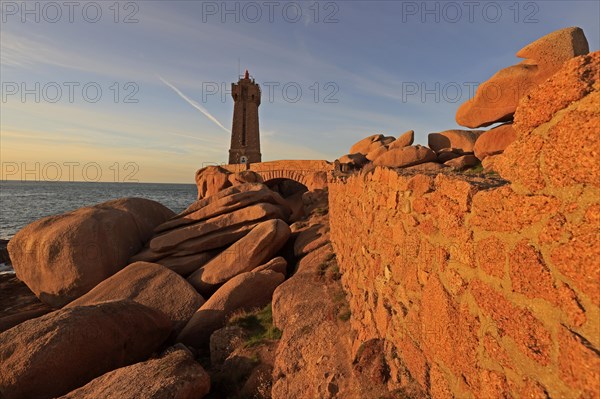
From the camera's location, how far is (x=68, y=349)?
717 centimetres

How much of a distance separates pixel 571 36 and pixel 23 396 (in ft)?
39.9

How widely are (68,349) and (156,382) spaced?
3090 mm

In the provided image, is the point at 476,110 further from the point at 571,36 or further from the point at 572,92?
the point at 572,92

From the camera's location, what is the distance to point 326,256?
1042 centimetres

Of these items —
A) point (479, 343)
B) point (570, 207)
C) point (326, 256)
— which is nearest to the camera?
point (570, 207)

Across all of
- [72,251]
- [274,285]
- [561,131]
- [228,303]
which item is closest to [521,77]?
[561,131]

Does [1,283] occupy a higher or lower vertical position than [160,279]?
lower

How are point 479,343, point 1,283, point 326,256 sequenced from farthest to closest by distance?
point 1,283, point 326,256, point 479,343

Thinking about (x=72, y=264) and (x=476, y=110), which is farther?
(x=72, y=264)

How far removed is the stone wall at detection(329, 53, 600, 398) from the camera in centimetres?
160

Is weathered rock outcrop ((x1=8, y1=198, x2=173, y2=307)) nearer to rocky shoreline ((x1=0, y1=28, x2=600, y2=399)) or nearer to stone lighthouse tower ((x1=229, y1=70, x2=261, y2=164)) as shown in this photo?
rocky shoreline ((x1=0, y1=28, x2=600, y2=399))

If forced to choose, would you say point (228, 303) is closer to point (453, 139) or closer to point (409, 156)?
point (409, 156)

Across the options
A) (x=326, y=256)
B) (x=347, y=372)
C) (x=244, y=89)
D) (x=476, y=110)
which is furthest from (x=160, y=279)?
(x=244, y=89)

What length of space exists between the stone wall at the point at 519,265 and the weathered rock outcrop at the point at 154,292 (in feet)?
28.0
